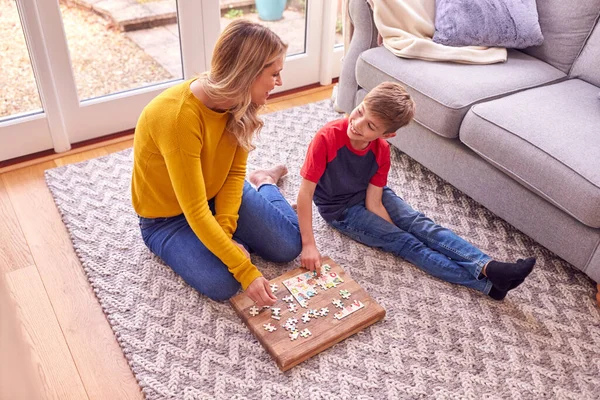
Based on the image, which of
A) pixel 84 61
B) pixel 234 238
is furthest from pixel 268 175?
pixel 84 61

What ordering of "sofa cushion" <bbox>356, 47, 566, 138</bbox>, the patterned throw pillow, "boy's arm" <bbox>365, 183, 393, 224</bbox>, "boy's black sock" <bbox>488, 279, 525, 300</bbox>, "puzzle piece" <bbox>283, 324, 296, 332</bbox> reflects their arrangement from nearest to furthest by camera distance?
"puzzle piece" <bbox>283, 324, 296, 332</bbox> < "boy's black sock" <bbox>488, 279, 525, 300</bbox> < "boy's arm" <bbox>365, 183, 393, 224</bbox> < "sofa cushion" <bbox>356, 47, 566, 138</bbox> < the patterned throw pillow

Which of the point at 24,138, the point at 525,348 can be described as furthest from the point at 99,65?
the point at 525,348

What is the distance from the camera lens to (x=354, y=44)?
8.45 feet

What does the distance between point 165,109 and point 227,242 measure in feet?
1.39

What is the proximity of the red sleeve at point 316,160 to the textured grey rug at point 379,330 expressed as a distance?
0.31 m

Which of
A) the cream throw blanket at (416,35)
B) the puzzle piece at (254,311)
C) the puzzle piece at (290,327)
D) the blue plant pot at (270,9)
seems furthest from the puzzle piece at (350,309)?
the blue plant pot at (270,9)

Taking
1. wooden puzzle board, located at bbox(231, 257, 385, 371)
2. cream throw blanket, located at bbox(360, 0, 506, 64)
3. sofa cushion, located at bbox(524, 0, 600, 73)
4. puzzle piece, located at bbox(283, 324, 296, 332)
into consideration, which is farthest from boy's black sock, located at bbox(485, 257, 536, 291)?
sofa cushion, located at bbox(524, 0, 600, 73)

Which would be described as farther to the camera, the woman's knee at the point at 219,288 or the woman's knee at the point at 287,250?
the woman's knee at the point at 287,250

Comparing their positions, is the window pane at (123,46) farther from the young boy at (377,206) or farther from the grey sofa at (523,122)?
the young boy at (377,206)

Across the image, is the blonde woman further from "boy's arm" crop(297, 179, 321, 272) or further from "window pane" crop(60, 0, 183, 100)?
"window pane" crop(60, 0, 183, 100)

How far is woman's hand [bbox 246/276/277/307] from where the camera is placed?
169cm

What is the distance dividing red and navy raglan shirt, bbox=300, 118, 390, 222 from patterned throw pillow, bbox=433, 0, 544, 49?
0.71 meters

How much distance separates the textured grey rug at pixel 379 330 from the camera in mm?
1616

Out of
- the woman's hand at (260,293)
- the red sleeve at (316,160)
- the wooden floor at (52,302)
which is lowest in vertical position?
the wooden floor at (52,302)
